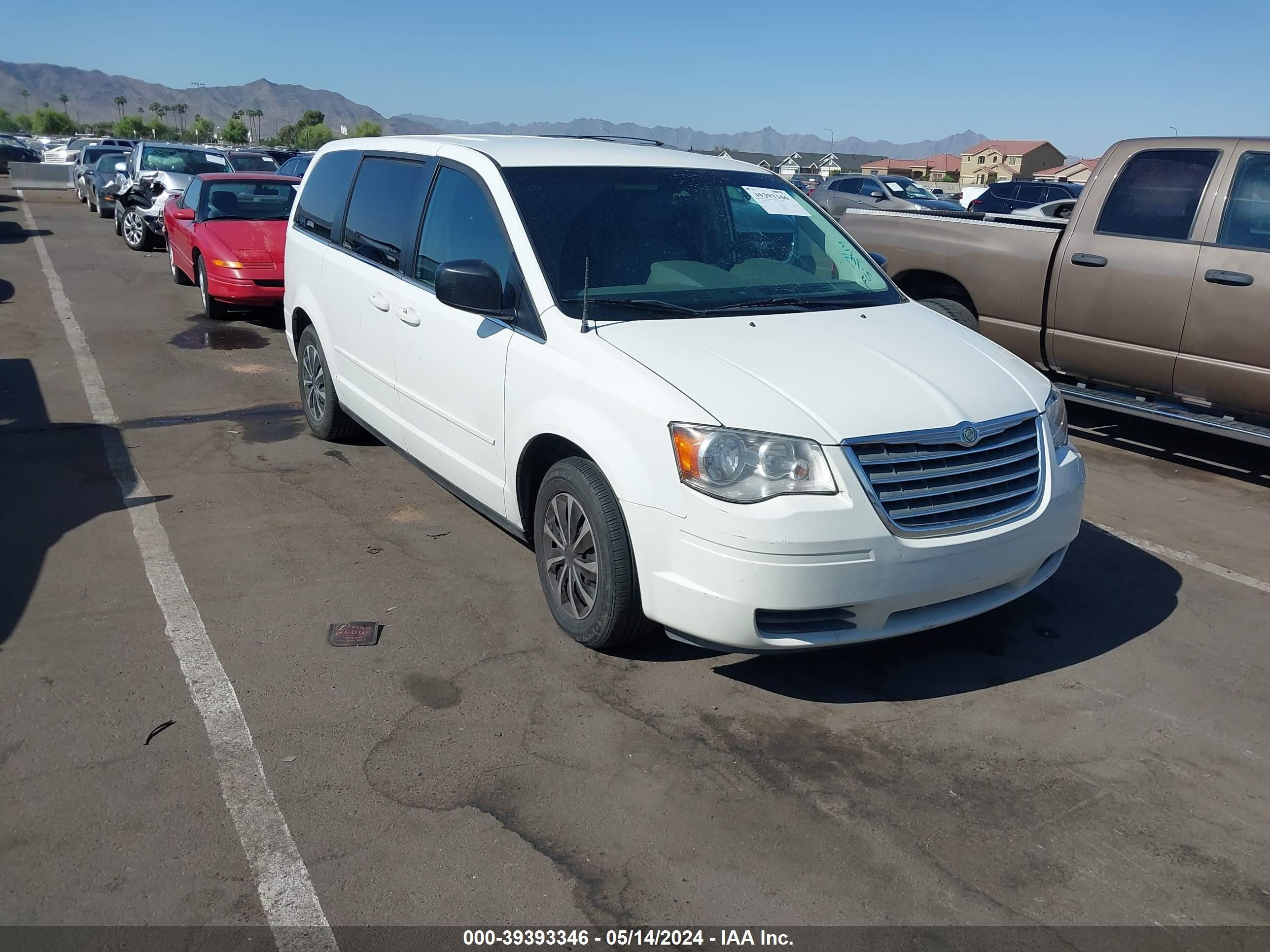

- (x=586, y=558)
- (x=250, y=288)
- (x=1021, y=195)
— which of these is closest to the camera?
(x=586, y=558)

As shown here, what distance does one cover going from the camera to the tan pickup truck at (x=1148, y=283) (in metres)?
6.32

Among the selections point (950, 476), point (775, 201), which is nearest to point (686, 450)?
point (950, 476)

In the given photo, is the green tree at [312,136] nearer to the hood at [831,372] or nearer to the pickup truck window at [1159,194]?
the pickup truck window at [1159,194]

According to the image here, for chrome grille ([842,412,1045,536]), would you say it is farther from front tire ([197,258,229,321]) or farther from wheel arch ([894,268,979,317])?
front tire ([197,258,229,321])

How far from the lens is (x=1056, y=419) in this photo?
4289 millimetres

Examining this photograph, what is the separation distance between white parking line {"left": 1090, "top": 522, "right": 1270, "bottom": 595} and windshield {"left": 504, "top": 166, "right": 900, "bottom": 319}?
1.95 metres

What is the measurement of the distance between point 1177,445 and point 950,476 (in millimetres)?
4863

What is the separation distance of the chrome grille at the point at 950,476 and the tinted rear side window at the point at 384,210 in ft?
9.12

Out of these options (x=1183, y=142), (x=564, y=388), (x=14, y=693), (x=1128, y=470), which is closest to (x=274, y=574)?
(x=14, y=693)

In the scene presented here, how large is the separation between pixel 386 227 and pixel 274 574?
1.92 meters

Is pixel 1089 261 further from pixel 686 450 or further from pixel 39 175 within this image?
pixel 39 175

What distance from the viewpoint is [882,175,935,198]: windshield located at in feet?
88.2

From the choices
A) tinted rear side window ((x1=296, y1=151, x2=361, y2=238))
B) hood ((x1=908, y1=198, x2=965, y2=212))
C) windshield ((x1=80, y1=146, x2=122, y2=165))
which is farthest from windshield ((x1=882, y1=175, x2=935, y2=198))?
tinted rear side window ((x1=296, y1=151, x2=361, y2=238))

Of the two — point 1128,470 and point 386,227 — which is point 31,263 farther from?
point 1128,470
